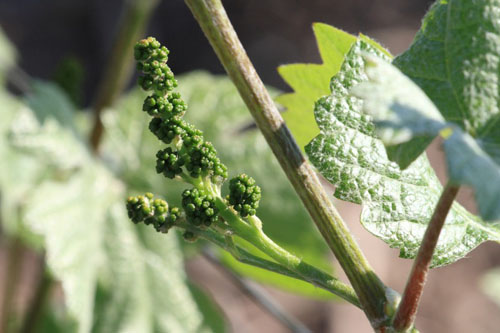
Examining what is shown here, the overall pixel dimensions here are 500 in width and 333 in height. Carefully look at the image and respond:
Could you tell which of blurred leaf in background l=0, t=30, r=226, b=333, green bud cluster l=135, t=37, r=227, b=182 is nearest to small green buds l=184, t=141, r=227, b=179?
green bud cluster l=135, t=37, r=227, b=182

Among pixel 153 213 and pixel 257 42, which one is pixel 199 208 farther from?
pixel 257 42

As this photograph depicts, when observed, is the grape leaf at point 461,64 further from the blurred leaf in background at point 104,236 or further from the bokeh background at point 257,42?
the bokeh background at point 257,42

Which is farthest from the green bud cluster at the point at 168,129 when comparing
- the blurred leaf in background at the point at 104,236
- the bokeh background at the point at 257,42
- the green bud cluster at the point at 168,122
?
the bokeh background at the point at 257,42

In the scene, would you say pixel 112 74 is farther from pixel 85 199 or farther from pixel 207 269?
pixel 207 269

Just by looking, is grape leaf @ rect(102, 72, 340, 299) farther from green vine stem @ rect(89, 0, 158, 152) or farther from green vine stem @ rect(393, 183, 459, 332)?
green vine stem @ rect(393, 183, 459, 332)

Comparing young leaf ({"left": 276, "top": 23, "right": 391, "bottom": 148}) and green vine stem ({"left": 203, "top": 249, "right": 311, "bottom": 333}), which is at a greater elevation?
young leaf ({"left": 276, "top": 23, "right": 391, "bottom": 148})

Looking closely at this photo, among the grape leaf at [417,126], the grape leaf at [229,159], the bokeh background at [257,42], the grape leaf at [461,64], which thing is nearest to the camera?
the grape leaf at [417,126]
